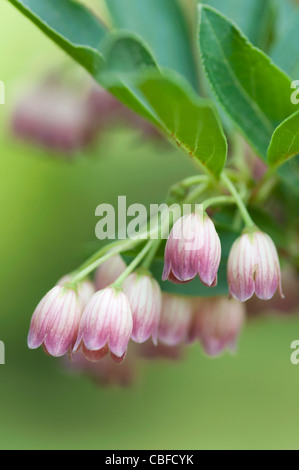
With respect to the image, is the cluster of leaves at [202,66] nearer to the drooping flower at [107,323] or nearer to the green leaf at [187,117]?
the green leaf at [187,117]

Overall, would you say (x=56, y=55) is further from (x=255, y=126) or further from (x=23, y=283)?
(x=23, y=283)

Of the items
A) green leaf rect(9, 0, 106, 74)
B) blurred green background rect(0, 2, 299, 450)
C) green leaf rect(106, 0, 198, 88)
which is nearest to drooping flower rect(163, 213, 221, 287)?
green leaf rect(9, 0, 106, 74)

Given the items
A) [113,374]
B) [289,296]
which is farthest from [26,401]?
[289,296]

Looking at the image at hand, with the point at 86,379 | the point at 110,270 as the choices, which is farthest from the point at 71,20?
the point at 86,379

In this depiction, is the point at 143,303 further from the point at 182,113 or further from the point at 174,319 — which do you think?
the point at 182,113

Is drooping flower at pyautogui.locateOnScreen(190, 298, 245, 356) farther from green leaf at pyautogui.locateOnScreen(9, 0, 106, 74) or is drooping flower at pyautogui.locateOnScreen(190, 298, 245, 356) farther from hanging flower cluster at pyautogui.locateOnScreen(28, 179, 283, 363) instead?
green leaf at pyautogui.locateOnScreen(9, 0, 106, 74)
